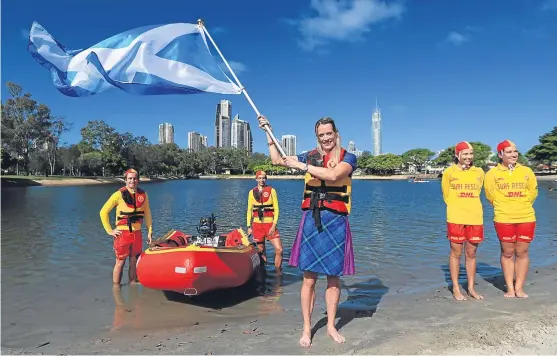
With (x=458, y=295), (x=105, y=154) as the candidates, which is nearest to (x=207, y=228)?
(x=458, y=295)

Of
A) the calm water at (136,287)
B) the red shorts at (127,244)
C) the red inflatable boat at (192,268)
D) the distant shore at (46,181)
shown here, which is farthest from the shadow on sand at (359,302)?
the distant shore at (46,181)

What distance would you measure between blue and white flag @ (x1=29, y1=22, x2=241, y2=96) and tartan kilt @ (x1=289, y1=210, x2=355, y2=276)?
1.91 m

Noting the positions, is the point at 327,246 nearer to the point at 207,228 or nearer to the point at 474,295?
the point at 474,295

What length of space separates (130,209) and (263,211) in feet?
9.15

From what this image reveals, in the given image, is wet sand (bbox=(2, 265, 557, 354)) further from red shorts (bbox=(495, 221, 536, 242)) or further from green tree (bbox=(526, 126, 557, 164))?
green tree (bbox=(526, 126, 557, 164))

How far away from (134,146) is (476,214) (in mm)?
107695

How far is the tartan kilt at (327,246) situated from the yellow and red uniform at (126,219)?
13.9 feet

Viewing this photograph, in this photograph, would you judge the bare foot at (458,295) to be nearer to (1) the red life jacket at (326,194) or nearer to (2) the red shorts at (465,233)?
(2) the red shorts at (465,233)

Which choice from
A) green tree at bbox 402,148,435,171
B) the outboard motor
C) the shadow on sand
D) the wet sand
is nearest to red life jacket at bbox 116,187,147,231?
the outboard motor

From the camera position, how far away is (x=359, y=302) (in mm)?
6770

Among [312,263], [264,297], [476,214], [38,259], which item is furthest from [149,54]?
[38,259]

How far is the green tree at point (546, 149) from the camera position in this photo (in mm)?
86287

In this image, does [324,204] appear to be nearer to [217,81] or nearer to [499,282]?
[217,81]

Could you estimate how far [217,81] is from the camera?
5.10 metres
